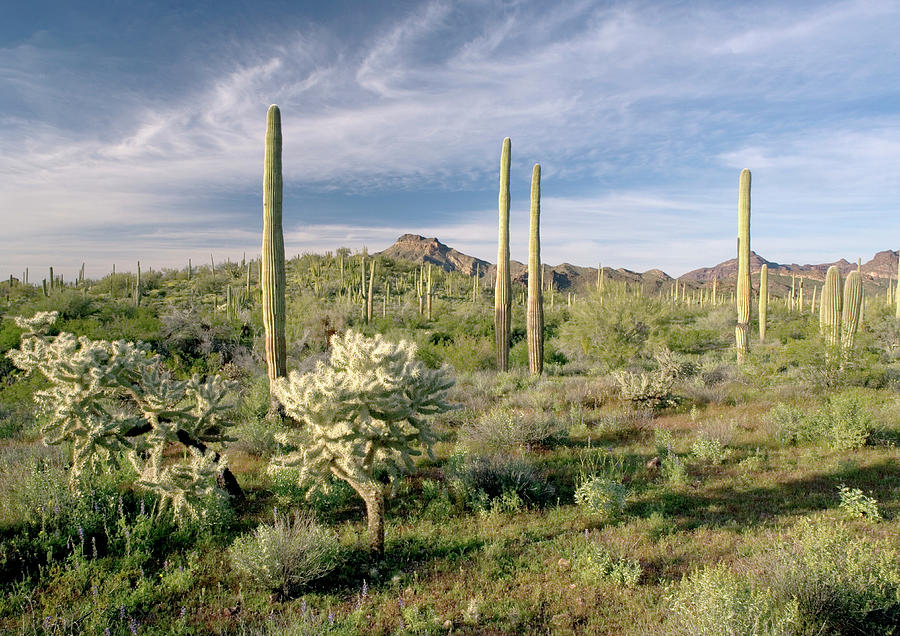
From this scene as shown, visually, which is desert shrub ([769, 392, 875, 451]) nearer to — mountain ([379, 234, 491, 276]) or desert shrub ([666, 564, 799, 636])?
desert shrub ([666, 564, 799, 636])

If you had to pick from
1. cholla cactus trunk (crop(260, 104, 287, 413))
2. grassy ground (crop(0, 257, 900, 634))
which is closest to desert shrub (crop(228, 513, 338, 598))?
grassy ground (crop(0, 257, 900, 634))

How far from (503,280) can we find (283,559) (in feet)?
39.3

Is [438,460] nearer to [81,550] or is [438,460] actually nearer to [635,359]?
[81,550]

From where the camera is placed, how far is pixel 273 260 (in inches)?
410

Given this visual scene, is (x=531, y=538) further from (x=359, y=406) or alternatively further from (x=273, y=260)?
(x=273, y=260)

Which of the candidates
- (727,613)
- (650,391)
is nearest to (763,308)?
(650,391)

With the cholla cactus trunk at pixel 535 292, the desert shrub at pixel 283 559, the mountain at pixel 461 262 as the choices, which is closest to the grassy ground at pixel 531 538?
the desert shrub at pixel 283 559

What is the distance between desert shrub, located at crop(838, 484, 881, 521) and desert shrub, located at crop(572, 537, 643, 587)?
2.64 m

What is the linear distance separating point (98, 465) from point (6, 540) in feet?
5.59

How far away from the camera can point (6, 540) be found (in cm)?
448

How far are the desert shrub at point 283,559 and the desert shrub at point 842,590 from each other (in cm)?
337

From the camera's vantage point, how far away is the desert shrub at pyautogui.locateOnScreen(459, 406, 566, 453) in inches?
301

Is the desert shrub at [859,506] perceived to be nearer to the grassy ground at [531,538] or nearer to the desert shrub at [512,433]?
the grassy ground at [531,538]

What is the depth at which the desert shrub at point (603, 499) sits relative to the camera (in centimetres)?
528
